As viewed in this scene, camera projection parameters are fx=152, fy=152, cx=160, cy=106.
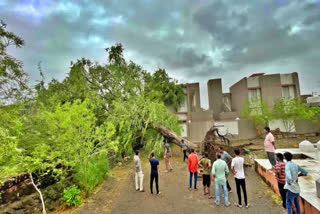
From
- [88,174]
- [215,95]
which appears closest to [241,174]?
[88,174]

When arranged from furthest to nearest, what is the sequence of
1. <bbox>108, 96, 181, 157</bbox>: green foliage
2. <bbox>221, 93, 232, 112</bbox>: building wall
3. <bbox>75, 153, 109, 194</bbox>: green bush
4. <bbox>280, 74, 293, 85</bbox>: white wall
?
<bbox>221, 93, 232, 112</bbox>: building wall < <bbox>280, 74, 293, 85</bbox>: white wall < <bbox>108, 96, 181, 157</bbox>: green foliage < <bbox>75, 153, 109, 194</bbox>: green bush

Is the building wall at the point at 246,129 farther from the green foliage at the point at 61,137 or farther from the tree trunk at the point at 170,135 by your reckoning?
the green foliage at the point at 61,137

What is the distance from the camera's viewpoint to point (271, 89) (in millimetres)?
18656

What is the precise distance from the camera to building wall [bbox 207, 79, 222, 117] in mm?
20266

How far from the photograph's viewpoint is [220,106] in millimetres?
20344

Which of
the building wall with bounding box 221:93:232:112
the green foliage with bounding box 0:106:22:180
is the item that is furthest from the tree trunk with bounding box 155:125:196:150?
the building wall with bounding box 221:93:232:112

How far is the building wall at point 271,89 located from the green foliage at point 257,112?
1.30 metres

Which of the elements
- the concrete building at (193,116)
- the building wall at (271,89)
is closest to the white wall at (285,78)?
the building wall at (271,89)

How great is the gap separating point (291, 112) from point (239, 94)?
5.65 m

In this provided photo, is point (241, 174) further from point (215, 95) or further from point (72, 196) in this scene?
point (215, 95)

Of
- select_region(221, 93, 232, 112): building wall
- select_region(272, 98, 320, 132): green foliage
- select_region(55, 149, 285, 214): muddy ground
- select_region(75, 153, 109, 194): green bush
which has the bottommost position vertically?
select_region(55, 149, 285, 214): muddy ground

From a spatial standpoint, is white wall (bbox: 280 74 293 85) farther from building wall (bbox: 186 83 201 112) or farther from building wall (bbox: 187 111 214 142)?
building wall (bbox: 186 83 201 112)

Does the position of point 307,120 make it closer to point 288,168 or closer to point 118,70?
point 288,168

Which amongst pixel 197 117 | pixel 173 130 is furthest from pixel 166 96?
pixel 173 130
